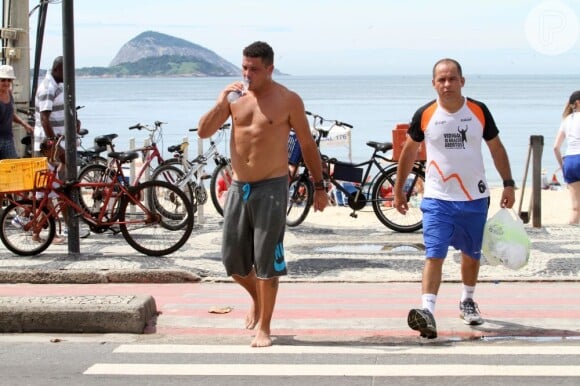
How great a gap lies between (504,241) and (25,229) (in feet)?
17.5

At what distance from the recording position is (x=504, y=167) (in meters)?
7.79

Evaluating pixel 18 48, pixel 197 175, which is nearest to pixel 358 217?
pixel 197 175

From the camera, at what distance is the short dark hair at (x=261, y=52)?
726cm

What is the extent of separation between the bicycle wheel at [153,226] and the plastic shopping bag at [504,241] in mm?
3867

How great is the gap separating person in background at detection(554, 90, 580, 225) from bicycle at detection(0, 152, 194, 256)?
493cm

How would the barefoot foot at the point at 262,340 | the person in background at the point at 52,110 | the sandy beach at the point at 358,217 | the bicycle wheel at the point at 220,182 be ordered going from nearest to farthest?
the barefoot foot at the point at 262,340 < the person in background at the point at 52,110 < the bicycle wheel at the point at 220,182 < the sandy beach at the point at 358,217

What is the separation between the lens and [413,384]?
6.38m

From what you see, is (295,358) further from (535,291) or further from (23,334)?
(535,291)

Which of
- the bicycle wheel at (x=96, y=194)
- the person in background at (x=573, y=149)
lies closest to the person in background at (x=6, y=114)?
the bicycle wheel at (x=96, y=194)

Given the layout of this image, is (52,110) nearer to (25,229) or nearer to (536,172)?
(25,229)

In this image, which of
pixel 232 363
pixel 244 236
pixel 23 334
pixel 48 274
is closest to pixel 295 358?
pixel 232 363

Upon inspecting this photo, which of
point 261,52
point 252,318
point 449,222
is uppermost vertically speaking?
point 261,52

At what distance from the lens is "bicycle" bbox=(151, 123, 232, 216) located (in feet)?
44.6

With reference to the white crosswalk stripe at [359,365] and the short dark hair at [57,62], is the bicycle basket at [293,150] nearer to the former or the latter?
the short dark hair at [57,62]
